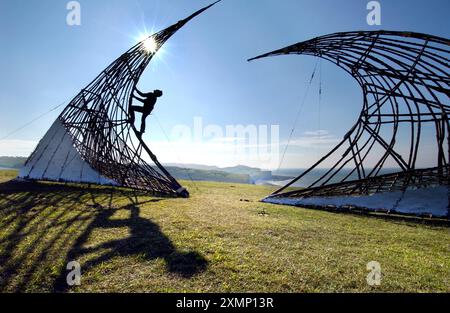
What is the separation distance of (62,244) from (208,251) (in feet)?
11.8

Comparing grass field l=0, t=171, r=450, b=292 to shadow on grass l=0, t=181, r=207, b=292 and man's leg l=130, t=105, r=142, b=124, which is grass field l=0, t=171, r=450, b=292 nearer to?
shadow on grass l=0, t=181, r=207, b=292

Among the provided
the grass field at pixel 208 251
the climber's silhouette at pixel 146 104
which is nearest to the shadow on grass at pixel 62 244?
the grass field at pixel 208 251

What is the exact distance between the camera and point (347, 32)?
11953mm

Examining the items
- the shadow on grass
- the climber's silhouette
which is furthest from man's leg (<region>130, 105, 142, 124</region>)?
the shadow on grass

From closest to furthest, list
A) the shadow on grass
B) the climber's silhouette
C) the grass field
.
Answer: the grass field → the shadow on grass → the climber's silhouette

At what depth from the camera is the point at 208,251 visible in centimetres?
578

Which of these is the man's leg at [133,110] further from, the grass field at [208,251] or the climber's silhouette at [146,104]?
the grass field at [208,251]

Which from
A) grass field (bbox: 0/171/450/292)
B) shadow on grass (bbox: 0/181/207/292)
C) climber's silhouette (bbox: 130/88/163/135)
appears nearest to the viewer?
grass field (bbox: 0/171/450/292)

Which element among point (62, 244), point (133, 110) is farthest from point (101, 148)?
point (62, 244)

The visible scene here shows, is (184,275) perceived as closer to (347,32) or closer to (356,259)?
(356,259)

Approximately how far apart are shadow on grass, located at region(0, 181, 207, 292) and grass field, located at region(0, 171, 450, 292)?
0.07ft

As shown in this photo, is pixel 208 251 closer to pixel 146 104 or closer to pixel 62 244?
pixel 62 244

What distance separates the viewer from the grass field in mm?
4375
